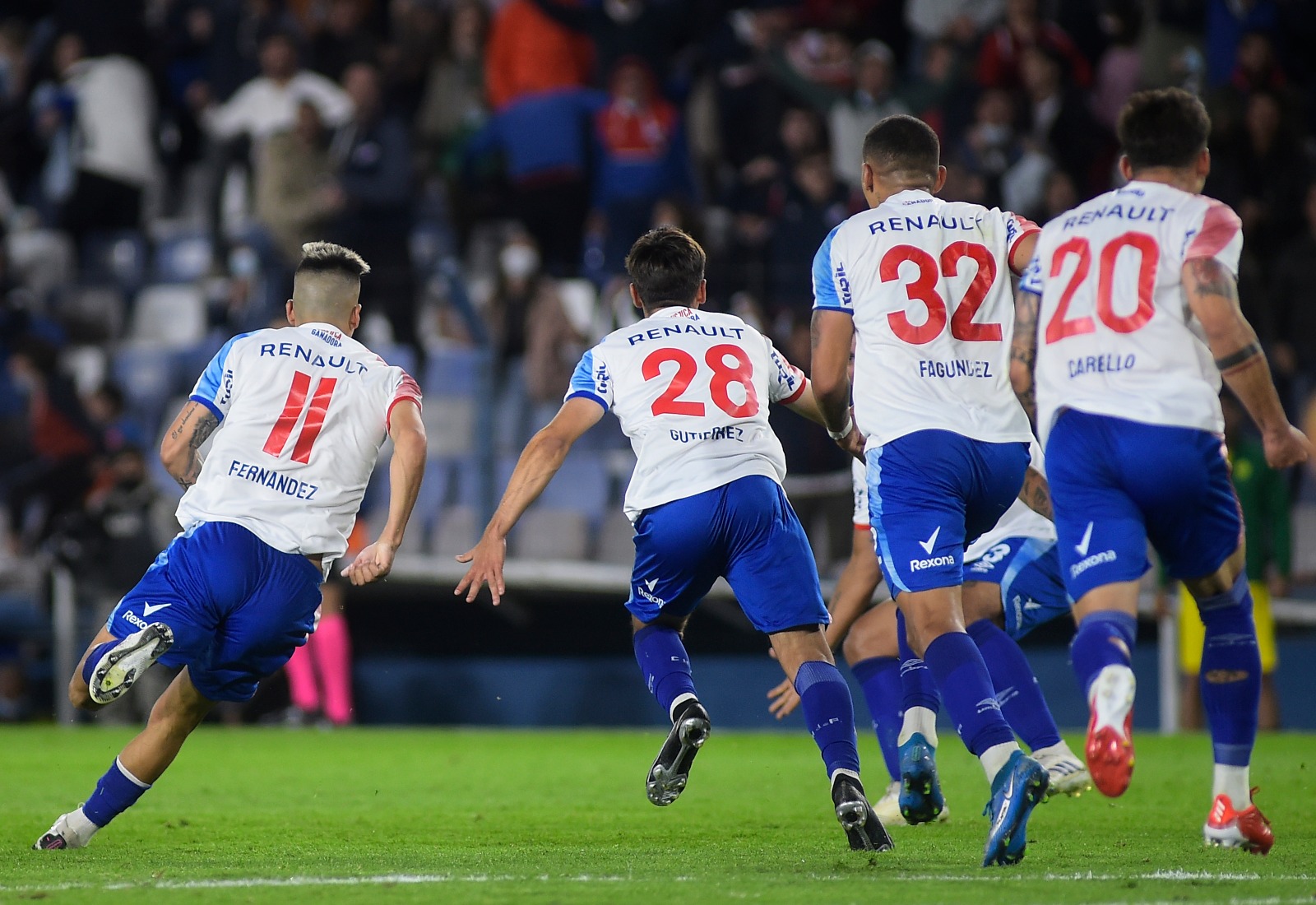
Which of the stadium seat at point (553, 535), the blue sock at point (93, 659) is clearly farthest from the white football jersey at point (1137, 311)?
the stadium seat at point (553, 535)

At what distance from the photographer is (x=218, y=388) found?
600 centimetres

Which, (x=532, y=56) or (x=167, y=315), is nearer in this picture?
(x=532, y=56)

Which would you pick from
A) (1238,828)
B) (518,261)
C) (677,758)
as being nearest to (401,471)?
(677,758)

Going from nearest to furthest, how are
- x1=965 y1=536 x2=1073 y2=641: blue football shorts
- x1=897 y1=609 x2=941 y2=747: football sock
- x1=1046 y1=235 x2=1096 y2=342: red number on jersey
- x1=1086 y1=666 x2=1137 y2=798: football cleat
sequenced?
x1=1086 y1=666 x2=1137 y2=798: football cleat < x1=1046 y1=235 x2=1096 y2=342: red number on jersey < x1=897 y1=609 x2=941 y2=747: football sock < x1=965 y1=536 x2=1073 y2=641: blue football shorts

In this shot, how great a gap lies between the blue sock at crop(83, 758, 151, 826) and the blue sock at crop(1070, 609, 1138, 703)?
10.3 feet

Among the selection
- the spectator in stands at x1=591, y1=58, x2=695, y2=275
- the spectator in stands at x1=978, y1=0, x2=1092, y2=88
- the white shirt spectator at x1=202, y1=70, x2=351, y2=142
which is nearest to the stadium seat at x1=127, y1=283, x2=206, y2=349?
the white shirt spectator at x1=202, y1=70, x2=351, y2=142

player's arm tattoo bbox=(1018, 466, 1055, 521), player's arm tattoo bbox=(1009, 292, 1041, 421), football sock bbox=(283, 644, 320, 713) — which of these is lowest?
football sock bbox=(283, 644, 320, 713)

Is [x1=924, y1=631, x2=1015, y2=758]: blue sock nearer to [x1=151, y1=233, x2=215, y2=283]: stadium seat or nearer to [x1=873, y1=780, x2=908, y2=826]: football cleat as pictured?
[x1=873, y1=780, x2=908, y2=826]: football cleat

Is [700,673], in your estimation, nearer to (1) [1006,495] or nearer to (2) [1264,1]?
(2) [1264,1]

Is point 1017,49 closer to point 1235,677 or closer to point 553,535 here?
point 553,535

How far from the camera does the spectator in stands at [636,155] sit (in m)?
14.3

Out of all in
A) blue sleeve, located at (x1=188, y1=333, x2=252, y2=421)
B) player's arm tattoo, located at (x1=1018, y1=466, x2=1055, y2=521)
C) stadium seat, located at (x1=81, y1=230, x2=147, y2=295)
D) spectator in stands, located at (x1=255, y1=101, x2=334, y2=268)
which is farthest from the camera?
stadium seat, located at (x1=81, y1=230, x2=147, y2=295)

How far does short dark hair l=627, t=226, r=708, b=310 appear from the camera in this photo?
19.7 ft

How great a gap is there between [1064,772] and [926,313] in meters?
1.56
